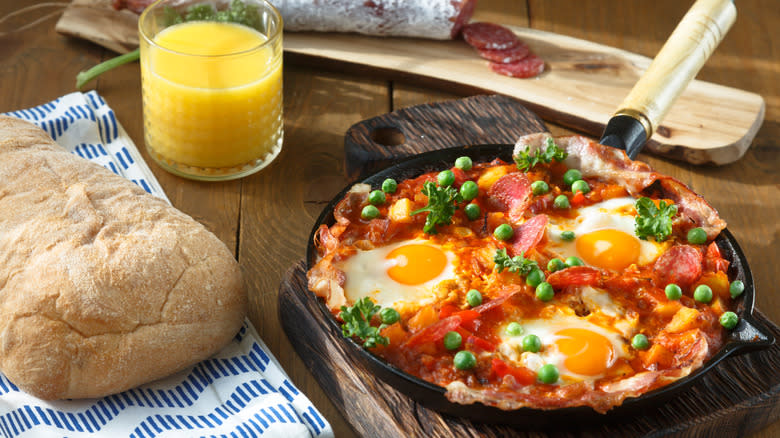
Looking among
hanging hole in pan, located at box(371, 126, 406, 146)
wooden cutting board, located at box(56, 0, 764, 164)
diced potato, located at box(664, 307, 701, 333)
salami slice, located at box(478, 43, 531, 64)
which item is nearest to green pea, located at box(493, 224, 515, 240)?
diced potato, located at box(664, 307, 701, 333)

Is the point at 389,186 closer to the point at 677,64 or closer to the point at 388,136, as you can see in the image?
the point at 388,136

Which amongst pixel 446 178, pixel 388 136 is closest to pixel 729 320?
pixel 446 178

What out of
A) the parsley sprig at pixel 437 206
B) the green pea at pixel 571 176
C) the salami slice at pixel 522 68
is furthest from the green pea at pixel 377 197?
the salami slice at pixel 522 68

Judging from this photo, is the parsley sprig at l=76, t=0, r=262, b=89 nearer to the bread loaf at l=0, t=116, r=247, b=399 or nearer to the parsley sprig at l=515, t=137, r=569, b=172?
the bread loaf at l=0, t=116, r=247, b=399

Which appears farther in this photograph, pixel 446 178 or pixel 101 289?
pixel 446 178

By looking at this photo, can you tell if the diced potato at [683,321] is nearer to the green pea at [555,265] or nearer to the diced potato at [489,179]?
the green pea at [555,265]
